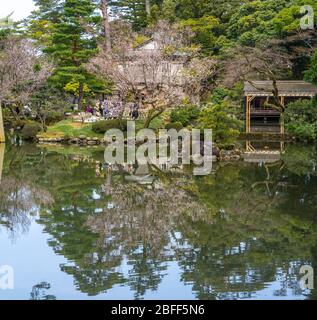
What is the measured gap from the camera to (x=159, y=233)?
8.71 meters

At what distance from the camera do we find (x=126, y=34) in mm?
30500

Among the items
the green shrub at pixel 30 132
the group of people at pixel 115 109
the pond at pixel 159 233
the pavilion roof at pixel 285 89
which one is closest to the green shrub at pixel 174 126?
the group of people at pixel 115 109

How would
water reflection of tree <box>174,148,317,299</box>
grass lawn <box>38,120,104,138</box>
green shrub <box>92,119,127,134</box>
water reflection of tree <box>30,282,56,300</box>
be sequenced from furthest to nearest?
grass lawn <box>38,120,104,138</box> → green shrub <box>92,119,127,134</box> → water reflection of tree <box>174,148,317,299</box> → water reflection of tree <box>30,282,56,300</box>

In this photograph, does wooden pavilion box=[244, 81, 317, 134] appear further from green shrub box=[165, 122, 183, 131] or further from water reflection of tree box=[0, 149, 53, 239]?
water reflection of tree box=[0, 149, 53, 239]

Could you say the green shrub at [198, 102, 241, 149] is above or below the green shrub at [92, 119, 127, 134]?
below

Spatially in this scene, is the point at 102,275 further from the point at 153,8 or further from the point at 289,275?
the point at 153,8

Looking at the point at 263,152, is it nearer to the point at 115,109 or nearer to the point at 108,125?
the point at 108,125

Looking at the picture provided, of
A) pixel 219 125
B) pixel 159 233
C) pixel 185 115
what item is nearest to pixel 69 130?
pixel 185 115

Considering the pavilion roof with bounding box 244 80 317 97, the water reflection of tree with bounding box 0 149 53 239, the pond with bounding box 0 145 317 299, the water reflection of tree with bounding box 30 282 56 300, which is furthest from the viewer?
the pavilion roof with bounding box 244 80 317 97

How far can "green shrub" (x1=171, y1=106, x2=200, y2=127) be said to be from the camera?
2500 cm

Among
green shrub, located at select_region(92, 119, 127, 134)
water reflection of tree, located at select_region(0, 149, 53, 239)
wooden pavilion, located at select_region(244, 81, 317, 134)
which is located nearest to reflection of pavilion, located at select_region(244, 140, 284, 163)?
wooden pavilion, located at select_region(244, 81, 317, 134)

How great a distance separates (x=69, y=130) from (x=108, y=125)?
2.13m

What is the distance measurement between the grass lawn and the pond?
29.6 ft

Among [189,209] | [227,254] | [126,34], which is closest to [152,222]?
[189,209]
